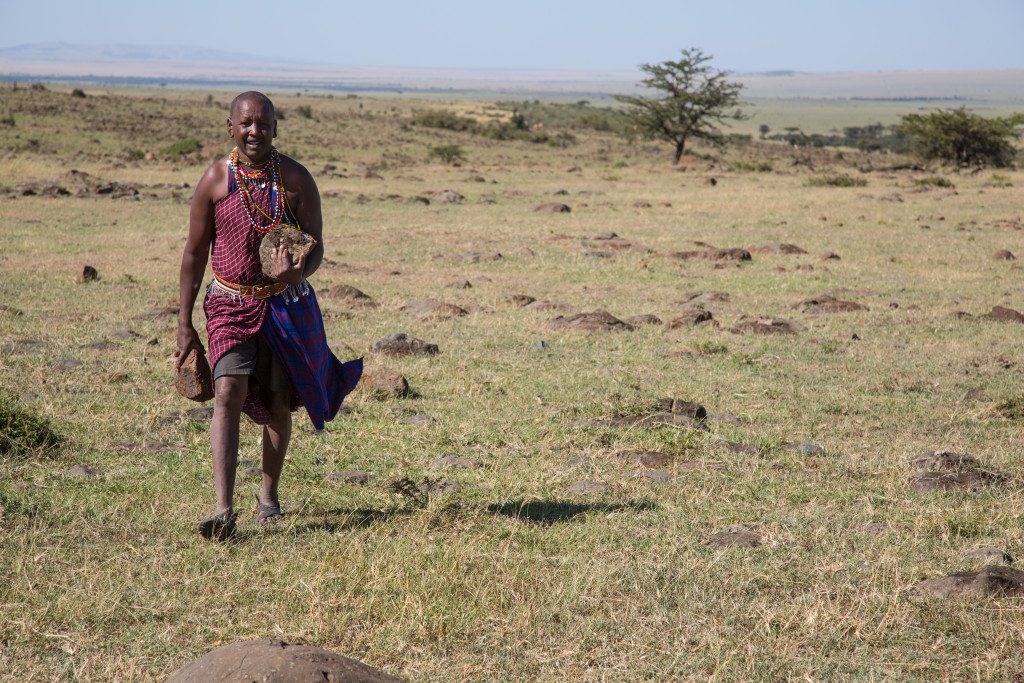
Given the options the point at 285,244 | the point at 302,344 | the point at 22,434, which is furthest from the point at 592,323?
the point at 285,244

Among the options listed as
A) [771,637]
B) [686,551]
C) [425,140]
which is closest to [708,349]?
[686,551]

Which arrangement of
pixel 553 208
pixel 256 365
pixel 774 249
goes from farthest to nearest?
pixel 553 208, pixel 774 249, pixel 256 365

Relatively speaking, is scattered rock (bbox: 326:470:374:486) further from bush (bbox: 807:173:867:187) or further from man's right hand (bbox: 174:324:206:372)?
bush (bbox: 807:173:867:187)

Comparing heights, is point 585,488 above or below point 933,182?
below

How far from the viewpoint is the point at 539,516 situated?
516 cm

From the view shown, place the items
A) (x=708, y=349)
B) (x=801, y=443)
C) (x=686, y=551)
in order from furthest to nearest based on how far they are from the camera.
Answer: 1. (x=708, y=349)
2. (x=801, y=443)
3. (x=686, y=551)

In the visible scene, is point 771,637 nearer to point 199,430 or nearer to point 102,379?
point 199,430

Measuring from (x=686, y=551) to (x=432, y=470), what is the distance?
5.72ft

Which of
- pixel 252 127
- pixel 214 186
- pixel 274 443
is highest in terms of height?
pixel 252 127

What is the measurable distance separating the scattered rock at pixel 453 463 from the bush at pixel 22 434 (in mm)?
1987

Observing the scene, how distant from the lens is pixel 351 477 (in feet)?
18.8

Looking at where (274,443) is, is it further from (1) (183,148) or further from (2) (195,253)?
(1) (183,148)

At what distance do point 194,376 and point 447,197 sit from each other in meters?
19.7

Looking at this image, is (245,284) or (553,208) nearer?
(245,284)
